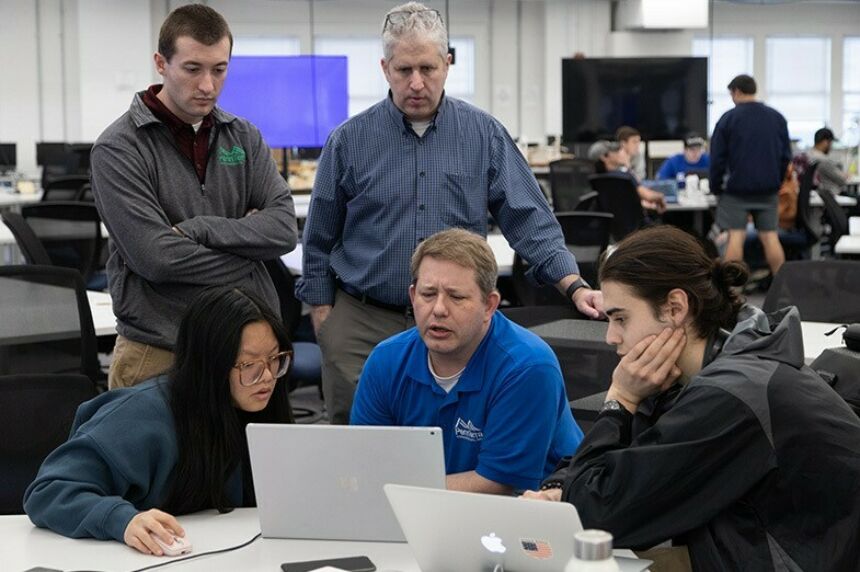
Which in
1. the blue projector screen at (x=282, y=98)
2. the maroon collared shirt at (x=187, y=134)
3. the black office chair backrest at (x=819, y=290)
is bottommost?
the black office chair backrest at (x=819, y=290)

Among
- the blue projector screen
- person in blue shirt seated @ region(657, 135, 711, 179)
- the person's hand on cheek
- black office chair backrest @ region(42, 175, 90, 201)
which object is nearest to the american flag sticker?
the person's hand on cheek

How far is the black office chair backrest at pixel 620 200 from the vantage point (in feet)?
29.5

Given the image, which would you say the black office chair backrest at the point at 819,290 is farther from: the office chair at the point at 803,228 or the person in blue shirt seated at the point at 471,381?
the office chair at the point at 803,228

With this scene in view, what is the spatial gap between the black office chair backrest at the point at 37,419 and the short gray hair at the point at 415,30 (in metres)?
1.21

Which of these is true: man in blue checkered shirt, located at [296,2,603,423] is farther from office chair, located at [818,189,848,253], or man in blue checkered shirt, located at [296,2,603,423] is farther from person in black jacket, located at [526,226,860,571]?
office chair, located at [818,189,848,253]

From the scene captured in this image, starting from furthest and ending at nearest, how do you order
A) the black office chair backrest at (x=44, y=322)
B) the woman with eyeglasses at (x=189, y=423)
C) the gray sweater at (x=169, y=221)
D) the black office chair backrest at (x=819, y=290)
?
the black office chair backrest at (x=819, y=290)
the black office chair backrest at (x=44, y=322)
the gray sweater at (x=169, y=221)
the woman with eyeglasses at (x=189, y=423)

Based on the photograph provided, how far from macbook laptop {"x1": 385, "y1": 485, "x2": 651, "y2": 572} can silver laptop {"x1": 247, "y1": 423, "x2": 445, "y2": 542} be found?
0.68 feet

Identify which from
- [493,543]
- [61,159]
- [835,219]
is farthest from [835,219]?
[61,159]

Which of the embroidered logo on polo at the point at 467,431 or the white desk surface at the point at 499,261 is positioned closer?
the embroidered logo on polo at the point at 467,431

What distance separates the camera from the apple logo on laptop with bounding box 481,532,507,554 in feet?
5.75

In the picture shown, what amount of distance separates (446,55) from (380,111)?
11.0 inches

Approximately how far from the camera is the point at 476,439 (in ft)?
8.59

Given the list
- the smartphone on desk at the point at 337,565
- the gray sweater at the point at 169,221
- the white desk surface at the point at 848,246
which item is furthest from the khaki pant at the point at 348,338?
the white desk surface at the point at 848,246

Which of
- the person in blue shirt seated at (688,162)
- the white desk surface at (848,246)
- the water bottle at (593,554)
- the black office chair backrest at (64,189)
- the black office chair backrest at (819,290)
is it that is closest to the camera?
the water bottle at (593,554)
